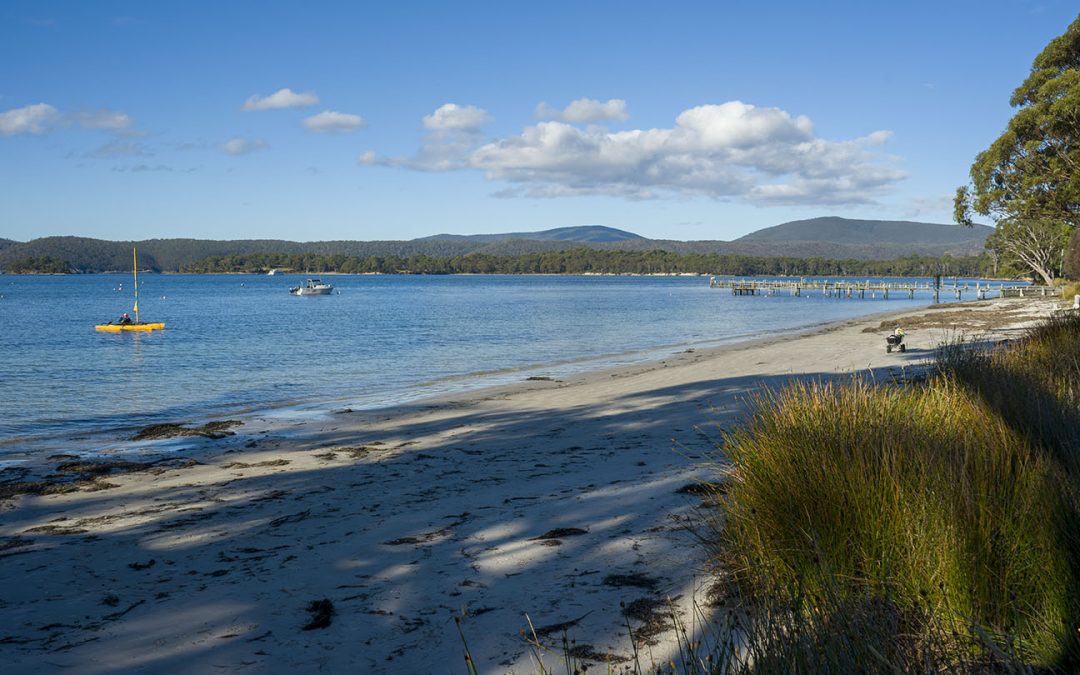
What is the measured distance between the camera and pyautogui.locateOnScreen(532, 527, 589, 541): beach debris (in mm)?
5555

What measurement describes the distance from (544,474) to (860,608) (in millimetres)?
5442

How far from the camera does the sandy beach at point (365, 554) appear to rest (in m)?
4.04

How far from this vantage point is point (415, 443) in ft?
34.8

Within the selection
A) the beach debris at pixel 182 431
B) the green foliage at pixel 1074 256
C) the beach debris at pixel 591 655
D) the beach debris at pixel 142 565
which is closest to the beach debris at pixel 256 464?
the beach debris at pixel 182 431

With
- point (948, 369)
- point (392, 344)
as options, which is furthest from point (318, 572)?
point (392, 344)

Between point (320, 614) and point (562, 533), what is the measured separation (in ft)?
5.88

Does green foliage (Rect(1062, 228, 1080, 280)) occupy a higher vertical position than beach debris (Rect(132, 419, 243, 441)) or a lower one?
higher

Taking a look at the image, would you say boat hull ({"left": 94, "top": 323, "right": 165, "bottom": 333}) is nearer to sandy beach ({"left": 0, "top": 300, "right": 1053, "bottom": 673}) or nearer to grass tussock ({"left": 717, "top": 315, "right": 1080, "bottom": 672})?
sandy beach ({"left": 0, "top": 300, "right": 1053, "bottom": 673})

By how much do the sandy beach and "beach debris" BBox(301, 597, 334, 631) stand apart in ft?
0.04

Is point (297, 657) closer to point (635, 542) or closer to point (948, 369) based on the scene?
point (635, 542)

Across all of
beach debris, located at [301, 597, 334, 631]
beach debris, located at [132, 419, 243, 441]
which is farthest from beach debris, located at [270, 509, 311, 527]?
beach debris, located at [132, 419, 243, 441]

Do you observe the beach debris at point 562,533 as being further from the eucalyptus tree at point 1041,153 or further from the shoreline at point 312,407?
the eucalyptus tree at point 1041,153

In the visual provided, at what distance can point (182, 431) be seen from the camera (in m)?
12.9

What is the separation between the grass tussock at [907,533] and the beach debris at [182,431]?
32.8 ft
